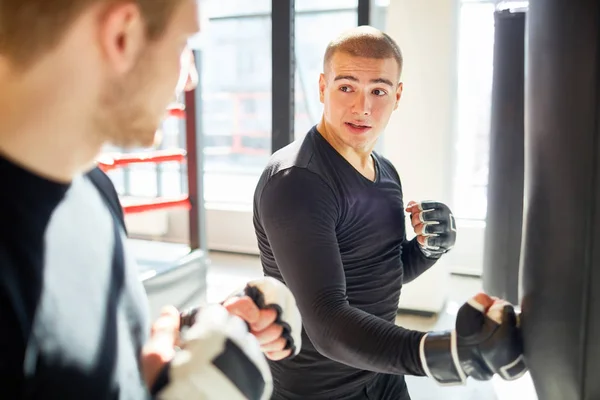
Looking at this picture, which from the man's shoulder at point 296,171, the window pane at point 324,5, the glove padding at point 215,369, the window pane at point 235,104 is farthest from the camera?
the window pane at point 235,104

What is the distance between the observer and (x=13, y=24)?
1.93 ft

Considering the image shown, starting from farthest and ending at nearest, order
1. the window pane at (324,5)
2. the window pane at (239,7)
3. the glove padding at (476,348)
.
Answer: the window pane at (239,7) → the window pane at (324,5) → the glove padding at (476,348)

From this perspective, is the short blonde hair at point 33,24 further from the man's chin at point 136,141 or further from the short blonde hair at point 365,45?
the short blonde hair at point 365,45

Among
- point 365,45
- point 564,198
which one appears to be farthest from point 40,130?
point 365,45

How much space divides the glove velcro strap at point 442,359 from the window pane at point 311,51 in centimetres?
393

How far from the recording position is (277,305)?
0.93 metres

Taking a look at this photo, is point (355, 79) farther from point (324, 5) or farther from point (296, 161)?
point (324, 5)

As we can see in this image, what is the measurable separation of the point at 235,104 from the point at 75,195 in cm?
538

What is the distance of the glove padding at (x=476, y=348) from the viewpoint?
2.77ft

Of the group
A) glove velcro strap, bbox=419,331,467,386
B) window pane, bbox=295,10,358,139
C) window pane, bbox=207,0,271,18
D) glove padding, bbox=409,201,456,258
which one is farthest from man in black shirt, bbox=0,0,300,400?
window pane, bbox=207,0,271,18

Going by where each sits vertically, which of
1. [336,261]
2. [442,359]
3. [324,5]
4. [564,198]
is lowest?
[442,359]

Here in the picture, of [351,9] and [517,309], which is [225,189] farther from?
[517,309]

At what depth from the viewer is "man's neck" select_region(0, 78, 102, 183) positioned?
1.97 feet

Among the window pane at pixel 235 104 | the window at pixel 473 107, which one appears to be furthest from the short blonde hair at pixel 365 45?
the window pane at pixel 235 104
